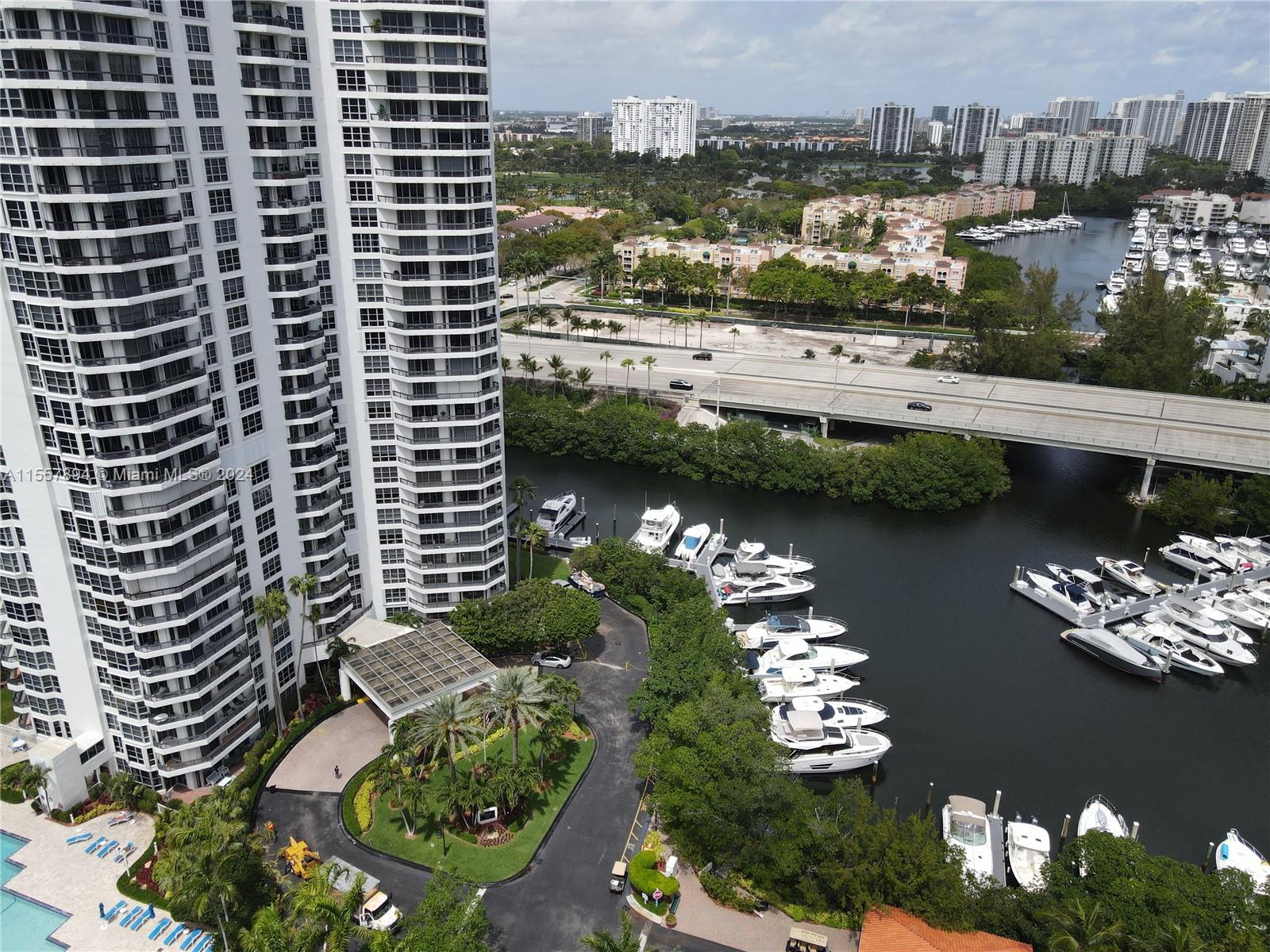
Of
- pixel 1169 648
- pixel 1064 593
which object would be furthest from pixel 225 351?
pixel 1169 648

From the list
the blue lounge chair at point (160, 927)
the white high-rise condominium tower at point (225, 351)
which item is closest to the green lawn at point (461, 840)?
the blue lounge chair at point (160, 927)

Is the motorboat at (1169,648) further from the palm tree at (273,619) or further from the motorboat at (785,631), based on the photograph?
the palm tree at (273,619)

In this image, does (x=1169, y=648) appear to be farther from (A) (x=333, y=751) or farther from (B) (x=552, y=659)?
(A) (x=333, y=751)

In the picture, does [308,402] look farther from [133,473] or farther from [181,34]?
[181,34]

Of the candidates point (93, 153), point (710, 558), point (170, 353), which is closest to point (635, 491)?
point (710, 558)

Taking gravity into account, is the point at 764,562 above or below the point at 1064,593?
above
